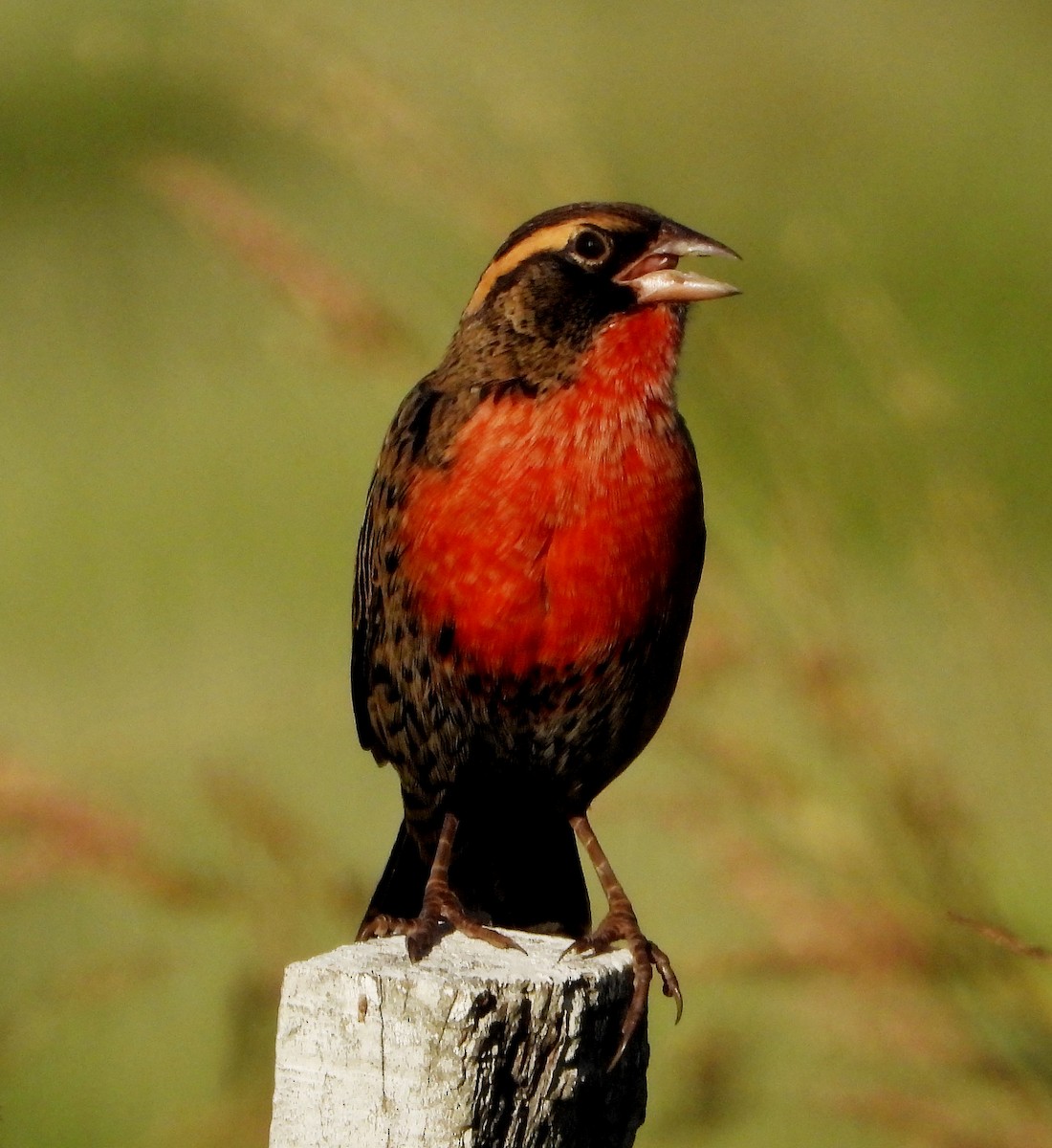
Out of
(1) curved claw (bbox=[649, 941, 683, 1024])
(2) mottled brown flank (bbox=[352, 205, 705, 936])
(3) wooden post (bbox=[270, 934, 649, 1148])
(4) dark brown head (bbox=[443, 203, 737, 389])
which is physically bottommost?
(3) wooden post (bbox=[270, 934, 649, 1148])

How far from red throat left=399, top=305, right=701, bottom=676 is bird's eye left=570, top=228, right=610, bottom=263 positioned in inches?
8.4

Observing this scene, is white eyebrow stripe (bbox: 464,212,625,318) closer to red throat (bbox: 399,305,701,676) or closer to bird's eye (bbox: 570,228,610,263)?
bird's eye (bbox: 570,228,610,263)

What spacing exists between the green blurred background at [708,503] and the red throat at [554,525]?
0.24 meters

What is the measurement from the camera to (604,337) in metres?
2.99

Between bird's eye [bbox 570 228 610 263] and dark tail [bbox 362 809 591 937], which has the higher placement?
bird's eye [bbox 570 228 610 263]

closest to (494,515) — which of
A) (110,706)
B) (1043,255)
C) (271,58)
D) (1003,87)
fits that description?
(271,58)

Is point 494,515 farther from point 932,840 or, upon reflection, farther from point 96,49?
point 96,49

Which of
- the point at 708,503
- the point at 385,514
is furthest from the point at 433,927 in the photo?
the point at 708,503

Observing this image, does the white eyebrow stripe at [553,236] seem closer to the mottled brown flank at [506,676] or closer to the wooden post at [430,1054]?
the mottled brown flank at [506,676]

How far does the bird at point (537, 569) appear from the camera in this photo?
2.83 metres

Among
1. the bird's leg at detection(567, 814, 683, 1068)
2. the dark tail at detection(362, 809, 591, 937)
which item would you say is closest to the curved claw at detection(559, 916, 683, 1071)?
the bird's leg at detection(567, 814, 683, 1068)

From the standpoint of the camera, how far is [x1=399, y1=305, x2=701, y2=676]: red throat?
2.82 meters

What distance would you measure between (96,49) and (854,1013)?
2.06 metres

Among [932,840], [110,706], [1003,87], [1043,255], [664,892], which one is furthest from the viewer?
[1003,87]
